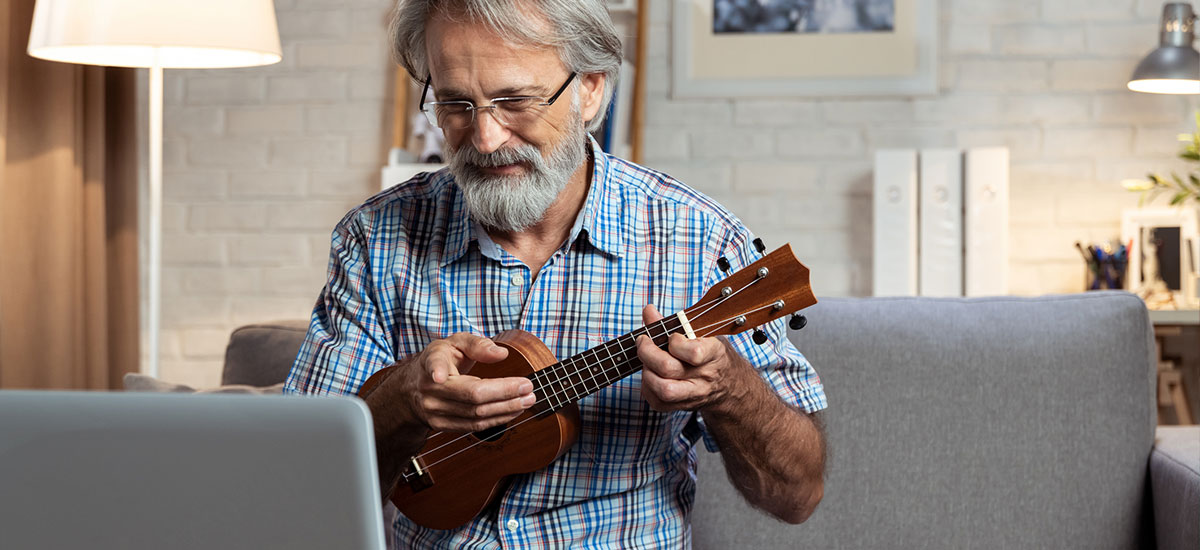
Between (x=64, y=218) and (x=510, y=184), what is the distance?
178 cm

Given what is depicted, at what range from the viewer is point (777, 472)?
118 cm

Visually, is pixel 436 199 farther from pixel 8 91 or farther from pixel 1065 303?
pixel 8 91

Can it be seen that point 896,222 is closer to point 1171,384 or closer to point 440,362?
point 1171,384

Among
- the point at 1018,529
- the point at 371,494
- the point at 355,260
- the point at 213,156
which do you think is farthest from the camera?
the point at 213,156

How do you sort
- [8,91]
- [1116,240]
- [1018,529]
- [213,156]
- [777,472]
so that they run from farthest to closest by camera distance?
[213,156], [1116,240], [8,91], [1018,529], [777,472]

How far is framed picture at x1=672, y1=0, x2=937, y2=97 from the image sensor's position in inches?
110

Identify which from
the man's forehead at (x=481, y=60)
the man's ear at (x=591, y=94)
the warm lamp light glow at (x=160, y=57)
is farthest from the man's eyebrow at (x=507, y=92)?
the warm lamp light glow at (x=160, y=57)

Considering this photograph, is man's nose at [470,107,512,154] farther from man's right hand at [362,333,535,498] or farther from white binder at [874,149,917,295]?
white binder at [874,149,917,295]

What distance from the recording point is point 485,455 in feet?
3.86

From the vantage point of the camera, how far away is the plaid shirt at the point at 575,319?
122 centimetres

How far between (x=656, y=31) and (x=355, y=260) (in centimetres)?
178

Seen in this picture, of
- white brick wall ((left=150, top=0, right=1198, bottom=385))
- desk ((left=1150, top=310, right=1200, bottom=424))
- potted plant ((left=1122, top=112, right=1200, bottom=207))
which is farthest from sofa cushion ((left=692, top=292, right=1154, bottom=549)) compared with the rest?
white brick wall ((left=150, top=0, right=1198, bottom=385))

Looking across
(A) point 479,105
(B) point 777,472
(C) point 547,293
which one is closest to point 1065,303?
(B) point 777,472

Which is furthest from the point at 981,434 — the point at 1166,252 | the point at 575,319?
the point at 1166,252
